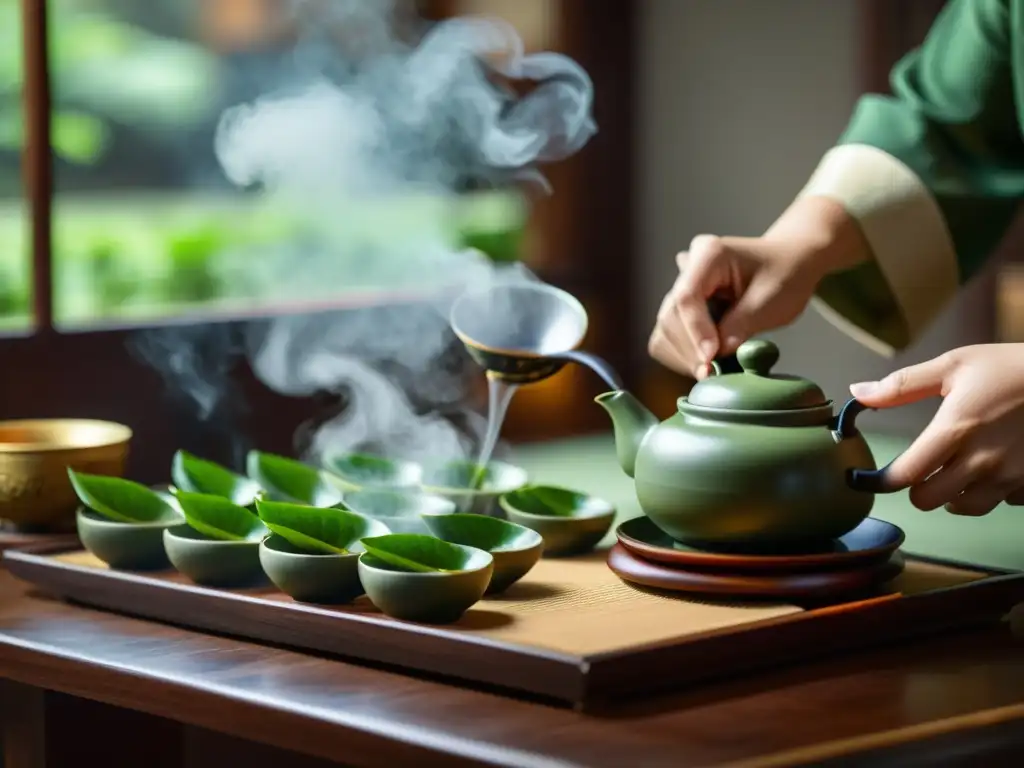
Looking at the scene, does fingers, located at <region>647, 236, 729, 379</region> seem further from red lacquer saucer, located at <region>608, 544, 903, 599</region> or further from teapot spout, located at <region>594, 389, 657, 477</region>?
red lacquer saucer, located at <region>608, 544, 903, 599</region>

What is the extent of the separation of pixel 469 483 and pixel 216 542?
422 mm

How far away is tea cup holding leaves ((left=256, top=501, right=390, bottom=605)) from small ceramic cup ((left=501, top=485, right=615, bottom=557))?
202 mm

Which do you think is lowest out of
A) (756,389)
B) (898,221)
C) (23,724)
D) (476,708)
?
(23,724)

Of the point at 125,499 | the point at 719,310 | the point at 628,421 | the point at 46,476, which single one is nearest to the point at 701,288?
the point at 719,310

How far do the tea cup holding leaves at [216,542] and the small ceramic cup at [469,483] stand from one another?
28cm

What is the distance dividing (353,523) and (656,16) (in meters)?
3.13

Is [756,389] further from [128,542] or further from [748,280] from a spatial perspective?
[128,542]

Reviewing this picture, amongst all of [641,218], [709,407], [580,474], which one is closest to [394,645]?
[709,407]

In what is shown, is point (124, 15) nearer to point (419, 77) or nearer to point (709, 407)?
point (419, 77)

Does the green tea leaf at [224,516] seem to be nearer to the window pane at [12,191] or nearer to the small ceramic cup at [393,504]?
the small ceramic cup at [393,504]

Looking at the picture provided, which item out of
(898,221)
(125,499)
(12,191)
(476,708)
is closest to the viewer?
(476,708)

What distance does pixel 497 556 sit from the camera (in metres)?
1.44

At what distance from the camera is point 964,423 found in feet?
4.70

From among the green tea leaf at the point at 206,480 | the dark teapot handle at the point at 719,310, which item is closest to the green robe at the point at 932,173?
the dark teapot handle at the point at 719,310
